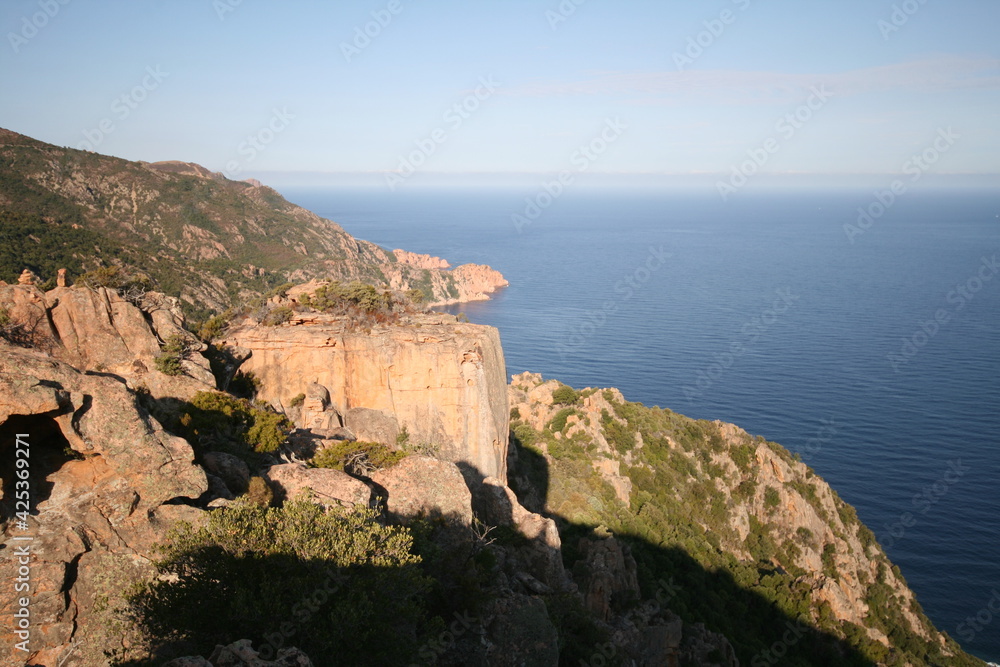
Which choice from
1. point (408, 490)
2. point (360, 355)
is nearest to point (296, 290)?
point (360, 355)

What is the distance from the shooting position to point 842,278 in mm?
Result: 142125

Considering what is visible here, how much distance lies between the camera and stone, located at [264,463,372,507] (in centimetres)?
1426

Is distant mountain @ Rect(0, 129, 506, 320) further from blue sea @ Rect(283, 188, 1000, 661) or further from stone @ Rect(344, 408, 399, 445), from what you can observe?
blue sea @ Rect(283, 188, 1000, 661)

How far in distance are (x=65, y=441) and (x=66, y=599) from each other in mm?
3028

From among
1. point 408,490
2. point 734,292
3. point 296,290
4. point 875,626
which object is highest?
point 734,292

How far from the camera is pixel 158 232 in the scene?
90.4 metres

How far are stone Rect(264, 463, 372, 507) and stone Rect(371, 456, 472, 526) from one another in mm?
1197

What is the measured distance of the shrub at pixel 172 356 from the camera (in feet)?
62.8

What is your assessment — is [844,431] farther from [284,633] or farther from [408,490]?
[284,633]

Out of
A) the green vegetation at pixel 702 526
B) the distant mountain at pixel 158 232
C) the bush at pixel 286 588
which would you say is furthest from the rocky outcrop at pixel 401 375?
the distant mountain at pixel 158 232

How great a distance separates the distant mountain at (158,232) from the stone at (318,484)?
37573 mm

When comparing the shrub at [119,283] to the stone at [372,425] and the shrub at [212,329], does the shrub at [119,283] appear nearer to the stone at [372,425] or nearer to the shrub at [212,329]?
the shrub at [212,329]

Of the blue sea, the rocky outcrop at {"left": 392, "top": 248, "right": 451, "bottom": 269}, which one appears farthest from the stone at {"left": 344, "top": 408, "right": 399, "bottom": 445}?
the rocky outcrop at {"left": 392, "top": 248, "right": 451, "bottom": 269}

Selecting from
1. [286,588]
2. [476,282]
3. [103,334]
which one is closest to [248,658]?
[286,588]
